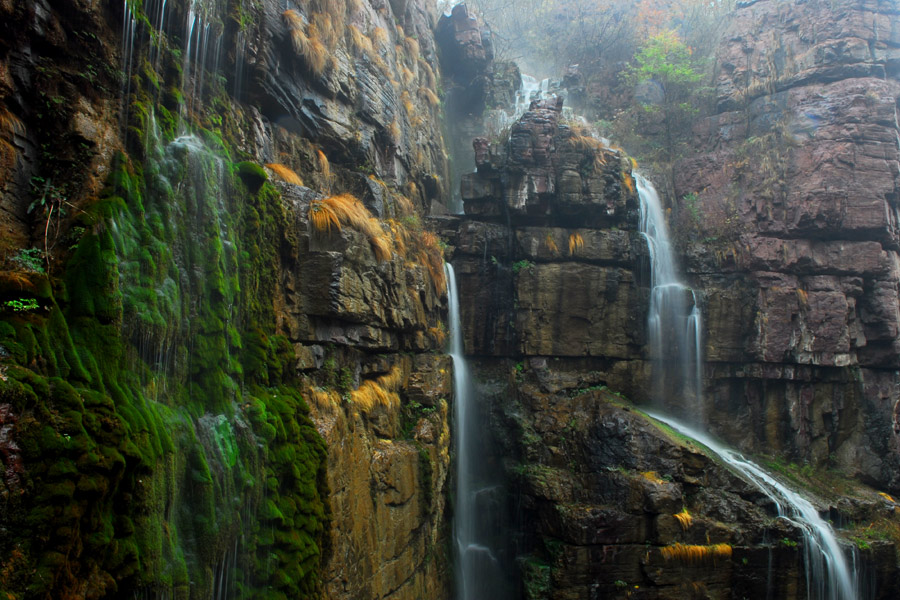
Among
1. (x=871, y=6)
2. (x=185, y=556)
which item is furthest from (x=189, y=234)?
(x=871, y=6)

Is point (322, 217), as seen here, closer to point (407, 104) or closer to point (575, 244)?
point (407, 104)

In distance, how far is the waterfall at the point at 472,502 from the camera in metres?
12.8

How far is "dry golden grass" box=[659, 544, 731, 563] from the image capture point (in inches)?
468

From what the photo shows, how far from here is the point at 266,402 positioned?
7.35m

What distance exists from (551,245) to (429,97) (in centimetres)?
724

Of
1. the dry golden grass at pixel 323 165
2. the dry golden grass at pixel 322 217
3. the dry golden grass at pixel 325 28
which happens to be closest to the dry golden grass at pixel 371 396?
the dry golden grass at pixel 322 217

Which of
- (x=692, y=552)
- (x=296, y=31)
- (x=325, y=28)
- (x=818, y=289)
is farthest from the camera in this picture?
(x=818, y=289)

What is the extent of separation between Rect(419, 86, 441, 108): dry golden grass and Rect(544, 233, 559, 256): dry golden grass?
271 inches

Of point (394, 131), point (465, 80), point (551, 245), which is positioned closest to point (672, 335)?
point (551, 245)

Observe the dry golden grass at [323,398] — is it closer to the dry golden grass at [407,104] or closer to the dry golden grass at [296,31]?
the dry golden grass at [296,31]

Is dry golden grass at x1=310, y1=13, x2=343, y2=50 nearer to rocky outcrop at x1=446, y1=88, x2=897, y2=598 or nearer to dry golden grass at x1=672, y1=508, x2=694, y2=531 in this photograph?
rocky outcrop at x1=446, y1=88, x2=897, y2=598

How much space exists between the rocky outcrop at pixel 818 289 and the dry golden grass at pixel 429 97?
10.5m

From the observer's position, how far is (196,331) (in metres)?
6.60

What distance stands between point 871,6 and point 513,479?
2067 cm
